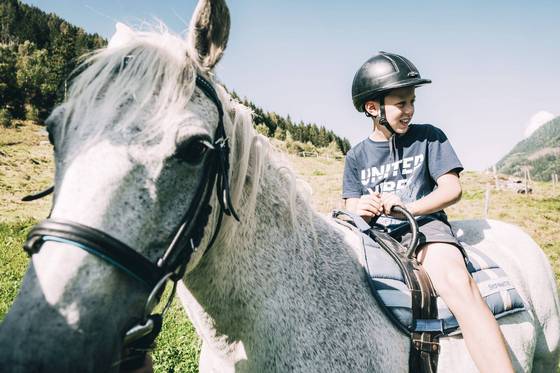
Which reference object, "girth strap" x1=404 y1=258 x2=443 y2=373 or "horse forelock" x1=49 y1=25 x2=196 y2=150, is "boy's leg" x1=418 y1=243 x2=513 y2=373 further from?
"horse forelock" x1=49 y1=25 x2=196 y2=150

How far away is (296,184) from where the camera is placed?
226 cm

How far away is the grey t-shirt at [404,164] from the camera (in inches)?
114

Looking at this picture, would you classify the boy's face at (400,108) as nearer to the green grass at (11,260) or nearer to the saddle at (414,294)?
the saddle at (414,294)

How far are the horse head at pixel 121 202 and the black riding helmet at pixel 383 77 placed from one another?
1843 mm

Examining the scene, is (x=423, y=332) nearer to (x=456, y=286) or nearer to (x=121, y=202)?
(x=456, y=286)

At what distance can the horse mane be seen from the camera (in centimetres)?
143

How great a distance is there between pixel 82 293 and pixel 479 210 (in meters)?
22.4

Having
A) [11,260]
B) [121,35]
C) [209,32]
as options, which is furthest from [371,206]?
[11,260]

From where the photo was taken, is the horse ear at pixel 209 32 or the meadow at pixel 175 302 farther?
the meadow at pixel 175 302

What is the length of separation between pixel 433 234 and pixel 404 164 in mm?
694

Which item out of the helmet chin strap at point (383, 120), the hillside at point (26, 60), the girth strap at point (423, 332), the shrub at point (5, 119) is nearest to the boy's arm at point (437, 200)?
the girth strap at point (423, 332)

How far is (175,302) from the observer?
24.5ft

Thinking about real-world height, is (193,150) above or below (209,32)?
below

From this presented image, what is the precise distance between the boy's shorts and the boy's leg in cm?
11
